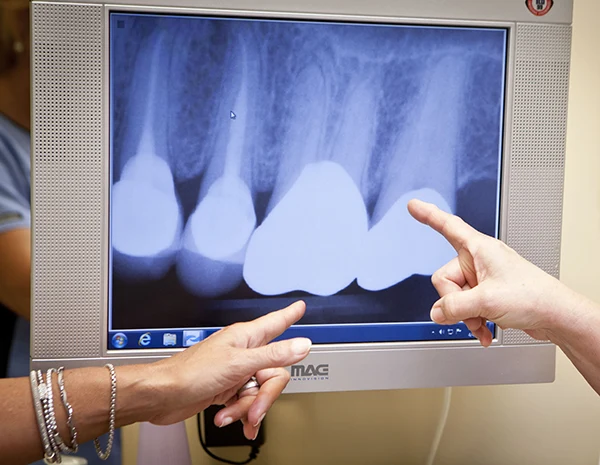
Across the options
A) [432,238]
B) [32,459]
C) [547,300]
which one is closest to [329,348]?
[432,238]

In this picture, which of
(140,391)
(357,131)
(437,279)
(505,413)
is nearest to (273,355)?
(140,391)

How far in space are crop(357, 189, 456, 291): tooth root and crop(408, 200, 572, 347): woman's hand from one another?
138 mm

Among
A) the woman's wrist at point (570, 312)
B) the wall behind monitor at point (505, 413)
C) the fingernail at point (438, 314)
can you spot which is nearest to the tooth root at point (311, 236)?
the fingernail at point (438, 314)

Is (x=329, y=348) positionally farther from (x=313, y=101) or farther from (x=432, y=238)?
(x=313, y=101)

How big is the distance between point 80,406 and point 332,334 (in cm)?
47

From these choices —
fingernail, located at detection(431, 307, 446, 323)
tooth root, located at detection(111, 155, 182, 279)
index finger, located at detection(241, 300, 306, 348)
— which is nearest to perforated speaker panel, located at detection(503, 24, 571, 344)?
fingernail, located at detection(431, 307, 446, 323)

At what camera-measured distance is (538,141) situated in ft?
4.17

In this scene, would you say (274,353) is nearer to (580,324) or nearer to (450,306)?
(450,306)

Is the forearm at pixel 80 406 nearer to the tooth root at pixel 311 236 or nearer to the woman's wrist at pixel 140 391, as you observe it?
the woman's wrist at pixel 140 391

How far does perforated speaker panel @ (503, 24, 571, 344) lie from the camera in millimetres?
1252

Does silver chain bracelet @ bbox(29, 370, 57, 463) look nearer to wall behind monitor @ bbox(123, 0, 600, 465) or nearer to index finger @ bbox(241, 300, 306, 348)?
index finger @ bbox(241, 300, 306, 348)

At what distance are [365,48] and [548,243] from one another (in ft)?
1.69

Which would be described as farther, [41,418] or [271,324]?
[271,324]

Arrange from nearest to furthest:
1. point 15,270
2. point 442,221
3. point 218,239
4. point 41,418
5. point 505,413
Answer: point 41,418 < point 442,221 < point 218,239 < point 15,270 < point 505,413
